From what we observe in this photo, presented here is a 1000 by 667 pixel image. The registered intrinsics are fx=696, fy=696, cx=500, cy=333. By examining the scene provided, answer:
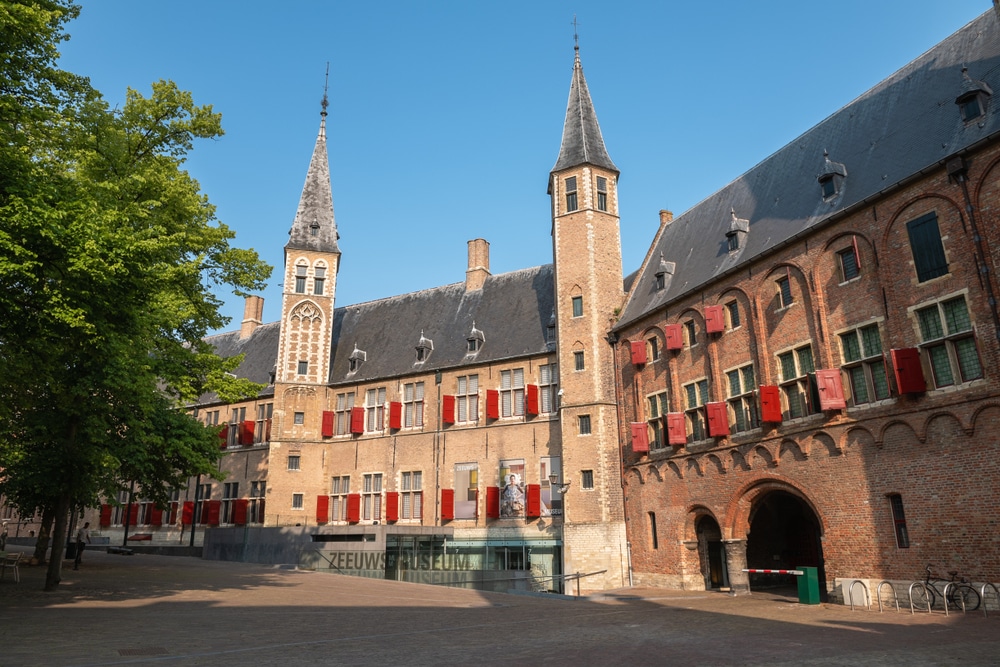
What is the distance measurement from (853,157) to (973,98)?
3.38m

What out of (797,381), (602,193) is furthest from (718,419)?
(602,193)

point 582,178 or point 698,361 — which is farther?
point 582,178

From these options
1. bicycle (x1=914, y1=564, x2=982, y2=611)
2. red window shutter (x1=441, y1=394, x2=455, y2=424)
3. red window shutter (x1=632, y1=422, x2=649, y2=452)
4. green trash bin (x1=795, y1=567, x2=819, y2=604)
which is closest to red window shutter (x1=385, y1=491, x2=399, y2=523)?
red window shutter (x1=441, y1=394, x2=455, y2=424)

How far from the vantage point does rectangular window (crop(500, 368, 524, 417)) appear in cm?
2638

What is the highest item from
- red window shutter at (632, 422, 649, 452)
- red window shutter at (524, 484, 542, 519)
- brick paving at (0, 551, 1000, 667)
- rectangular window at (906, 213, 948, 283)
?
rectangular window at (906, 213, 948, 283)

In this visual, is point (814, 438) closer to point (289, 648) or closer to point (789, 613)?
point (789, 613)

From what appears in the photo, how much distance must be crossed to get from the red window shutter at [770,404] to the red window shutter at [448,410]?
1313 cm

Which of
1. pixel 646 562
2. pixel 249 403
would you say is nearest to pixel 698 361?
pixel 646 562

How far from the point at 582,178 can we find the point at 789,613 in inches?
668

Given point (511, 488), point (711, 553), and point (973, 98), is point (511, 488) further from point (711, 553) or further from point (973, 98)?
point (973, 98)

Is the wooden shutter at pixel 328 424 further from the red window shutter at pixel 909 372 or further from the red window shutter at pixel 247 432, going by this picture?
the red window shutter at pixel 909 372

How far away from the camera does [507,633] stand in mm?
A: 10492

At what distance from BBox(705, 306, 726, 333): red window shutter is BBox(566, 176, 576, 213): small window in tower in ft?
27.3

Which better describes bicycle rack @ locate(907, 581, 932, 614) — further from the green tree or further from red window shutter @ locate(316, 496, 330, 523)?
red window shutter @ locate(316, 496, 330, 523)
